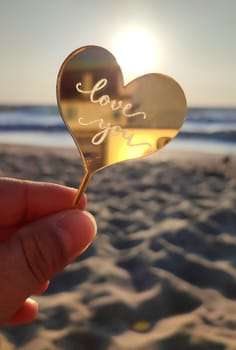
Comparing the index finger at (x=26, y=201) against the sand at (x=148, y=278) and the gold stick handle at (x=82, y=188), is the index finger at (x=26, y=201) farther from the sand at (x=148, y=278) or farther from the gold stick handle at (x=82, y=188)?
the sand at (x=148, y=278)

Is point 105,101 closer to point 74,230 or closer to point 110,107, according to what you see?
point 110,107

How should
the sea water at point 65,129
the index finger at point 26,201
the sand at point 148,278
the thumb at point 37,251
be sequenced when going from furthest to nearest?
the sea water at point 65,129 < the sand at point 148,278 < the index finger at point 26,201 < the thumb at point 37,251

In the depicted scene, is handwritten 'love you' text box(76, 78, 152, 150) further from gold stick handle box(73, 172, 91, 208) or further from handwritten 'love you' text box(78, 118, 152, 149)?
gold stick handle box(73, 172, 91, 208)

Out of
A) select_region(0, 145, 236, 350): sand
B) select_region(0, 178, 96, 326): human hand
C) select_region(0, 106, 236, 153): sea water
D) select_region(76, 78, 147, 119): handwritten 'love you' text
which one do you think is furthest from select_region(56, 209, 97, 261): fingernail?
select_region(0, 106, 236, 153): sea water

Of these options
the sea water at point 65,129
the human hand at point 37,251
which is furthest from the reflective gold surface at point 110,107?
the sea water at point 65,129

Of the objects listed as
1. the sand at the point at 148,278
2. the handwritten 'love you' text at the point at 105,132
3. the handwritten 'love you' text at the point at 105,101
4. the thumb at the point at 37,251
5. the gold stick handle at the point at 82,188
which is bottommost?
the sand at the point at 148,278

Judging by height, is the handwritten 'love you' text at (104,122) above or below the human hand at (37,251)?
above

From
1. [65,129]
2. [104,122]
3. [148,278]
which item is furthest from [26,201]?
[65,129]

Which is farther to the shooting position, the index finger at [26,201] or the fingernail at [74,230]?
the index finger at [26,201]

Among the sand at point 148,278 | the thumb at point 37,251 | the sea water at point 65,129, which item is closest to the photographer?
the thumb at point 37,251
